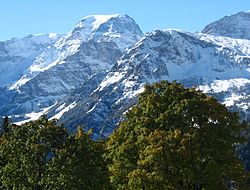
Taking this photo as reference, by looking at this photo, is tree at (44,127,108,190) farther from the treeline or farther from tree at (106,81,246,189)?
tree at (106,81,246,189)

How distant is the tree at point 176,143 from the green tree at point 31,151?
6571 mm

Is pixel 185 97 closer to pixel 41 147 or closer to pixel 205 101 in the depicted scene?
pixel 205 101

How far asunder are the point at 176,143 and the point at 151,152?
2034 mm

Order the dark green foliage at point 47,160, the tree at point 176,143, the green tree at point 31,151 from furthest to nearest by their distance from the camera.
→ 1. the green tree at point 31,151
2. the dark green foliage at point 47,160
3. the tree at point 176,143

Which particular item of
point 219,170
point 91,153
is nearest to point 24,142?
point 91,153

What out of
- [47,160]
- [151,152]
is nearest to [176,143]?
[151,152]

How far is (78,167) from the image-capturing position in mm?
46750

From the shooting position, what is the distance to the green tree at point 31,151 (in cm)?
4553

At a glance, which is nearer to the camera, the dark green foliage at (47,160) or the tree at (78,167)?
the tree at (78,167)

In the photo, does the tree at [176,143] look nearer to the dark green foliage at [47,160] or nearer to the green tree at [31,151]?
the dark green foliage at [47,160]

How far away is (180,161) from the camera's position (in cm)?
4484

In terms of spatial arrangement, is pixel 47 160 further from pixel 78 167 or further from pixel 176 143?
pixel 176 143

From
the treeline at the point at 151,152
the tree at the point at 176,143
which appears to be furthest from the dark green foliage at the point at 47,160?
the tree at the point at 176,143

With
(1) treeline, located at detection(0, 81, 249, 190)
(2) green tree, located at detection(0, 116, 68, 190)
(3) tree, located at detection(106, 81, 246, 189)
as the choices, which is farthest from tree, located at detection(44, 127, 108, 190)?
(3) tree, located at detection(106, 81, 246, 189)
